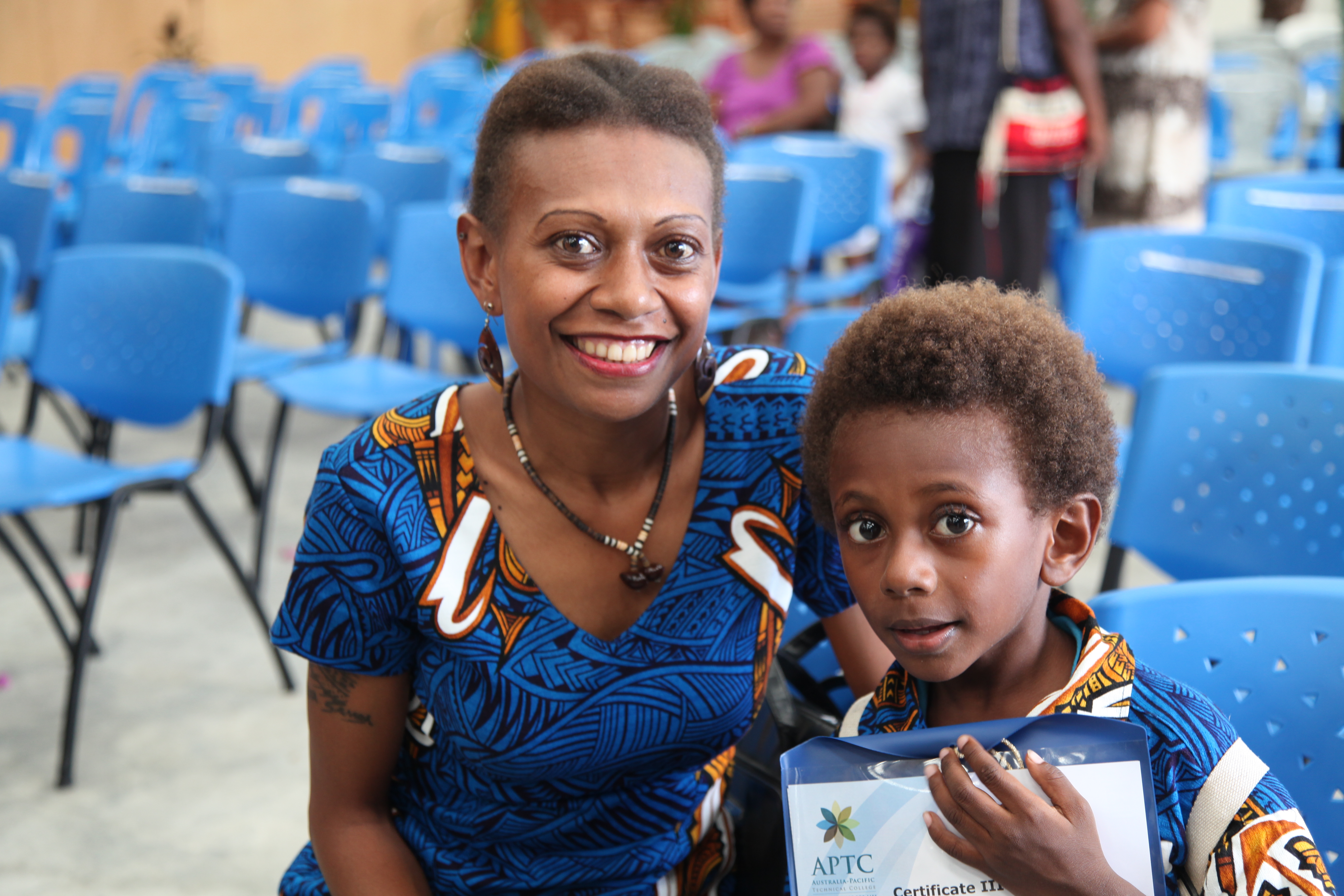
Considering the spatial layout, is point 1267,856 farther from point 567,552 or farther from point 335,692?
point 335,692

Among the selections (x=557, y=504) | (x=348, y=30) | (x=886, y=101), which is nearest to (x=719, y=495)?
(x=557, y=504)

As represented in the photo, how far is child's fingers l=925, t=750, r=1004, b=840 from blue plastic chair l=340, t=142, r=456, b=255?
12.5ft

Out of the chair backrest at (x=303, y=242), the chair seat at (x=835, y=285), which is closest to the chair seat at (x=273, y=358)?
the chair backrest at (x=303, y=242)

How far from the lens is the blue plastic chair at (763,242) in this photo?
372 centimetres

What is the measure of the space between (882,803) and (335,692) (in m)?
0.54

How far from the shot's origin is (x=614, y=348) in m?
1.02

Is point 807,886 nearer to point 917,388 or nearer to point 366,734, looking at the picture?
point 917,388

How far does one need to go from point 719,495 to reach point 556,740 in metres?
0.27

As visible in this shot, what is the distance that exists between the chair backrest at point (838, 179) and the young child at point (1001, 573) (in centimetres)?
349

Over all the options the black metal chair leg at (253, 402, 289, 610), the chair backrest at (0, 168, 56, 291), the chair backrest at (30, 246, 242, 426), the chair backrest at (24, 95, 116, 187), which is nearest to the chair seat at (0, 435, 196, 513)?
the chair backrest at (30, 246, 242, 426)

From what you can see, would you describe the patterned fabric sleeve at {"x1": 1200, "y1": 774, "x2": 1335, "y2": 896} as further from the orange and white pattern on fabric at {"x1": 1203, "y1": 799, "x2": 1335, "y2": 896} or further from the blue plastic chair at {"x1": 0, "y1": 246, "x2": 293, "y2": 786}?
the blue plastic chair at {"x1": 0, "y1": 246, "x2": 293, "y2": 786}

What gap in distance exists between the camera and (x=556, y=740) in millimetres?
1052

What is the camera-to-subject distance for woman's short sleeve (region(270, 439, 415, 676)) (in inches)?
40.7

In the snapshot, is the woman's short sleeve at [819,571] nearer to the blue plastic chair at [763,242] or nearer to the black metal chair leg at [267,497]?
the black metal chair leg at [267,497]
